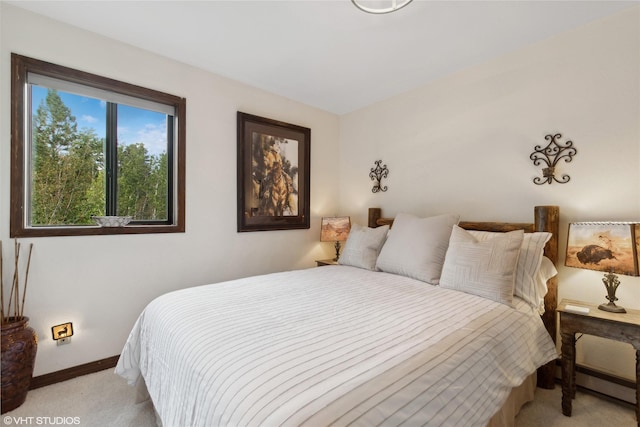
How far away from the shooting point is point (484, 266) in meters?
1.80

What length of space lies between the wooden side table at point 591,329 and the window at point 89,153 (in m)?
2.94

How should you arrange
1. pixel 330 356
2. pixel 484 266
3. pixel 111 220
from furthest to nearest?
1. pixel 111 220
2. pixel 484 266
3. pixel 330 356

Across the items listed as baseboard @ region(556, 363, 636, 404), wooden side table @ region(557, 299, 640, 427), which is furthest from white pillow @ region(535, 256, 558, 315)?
baseboard @ region(556, 363, 636, 404)

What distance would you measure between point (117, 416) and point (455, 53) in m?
3.52

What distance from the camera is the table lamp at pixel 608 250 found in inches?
61.1

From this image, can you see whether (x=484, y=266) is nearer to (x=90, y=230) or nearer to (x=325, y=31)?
(x=325, y=31)

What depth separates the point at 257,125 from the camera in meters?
3.01

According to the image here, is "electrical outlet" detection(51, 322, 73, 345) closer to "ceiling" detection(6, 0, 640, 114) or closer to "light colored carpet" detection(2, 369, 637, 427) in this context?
"light colored carpet" detection(2, 369, 637, 427)

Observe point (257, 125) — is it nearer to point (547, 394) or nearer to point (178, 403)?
point (178, 403)

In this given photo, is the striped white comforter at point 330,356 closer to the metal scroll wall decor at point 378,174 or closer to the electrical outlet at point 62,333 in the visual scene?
the electrical outlet at point 62,333

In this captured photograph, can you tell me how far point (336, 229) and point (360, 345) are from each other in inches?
88.9

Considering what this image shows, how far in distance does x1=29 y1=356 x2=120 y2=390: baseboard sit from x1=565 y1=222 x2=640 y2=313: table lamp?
11.0 feet

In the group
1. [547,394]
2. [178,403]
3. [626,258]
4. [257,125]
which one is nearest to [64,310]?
[178,403]

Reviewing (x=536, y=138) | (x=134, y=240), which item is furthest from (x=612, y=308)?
(x=134, y=240)
